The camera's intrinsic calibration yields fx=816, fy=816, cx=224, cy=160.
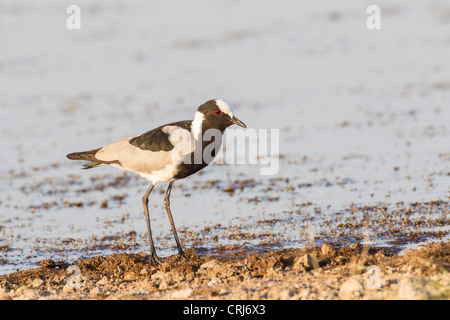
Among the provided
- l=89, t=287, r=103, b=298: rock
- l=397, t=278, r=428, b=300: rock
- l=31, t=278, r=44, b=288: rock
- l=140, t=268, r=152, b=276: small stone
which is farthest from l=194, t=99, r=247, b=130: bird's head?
l=397, t=278, r=428, b=300: rock

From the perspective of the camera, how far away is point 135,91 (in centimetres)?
1816

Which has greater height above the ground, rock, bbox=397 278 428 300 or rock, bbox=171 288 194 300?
rock, bbox=397 278 428 300

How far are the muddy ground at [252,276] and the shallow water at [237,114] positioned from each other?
674mm

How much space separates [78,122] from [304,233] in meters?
7.79

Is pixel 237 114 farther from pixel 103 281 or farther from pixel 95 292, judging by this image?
pixel 95 292

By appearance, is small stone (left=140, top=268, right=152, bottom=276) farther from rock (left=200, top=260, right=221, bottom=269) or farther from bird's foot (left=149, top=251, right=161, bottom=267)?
rock (left=200, top=260, right=221, bottom=269)

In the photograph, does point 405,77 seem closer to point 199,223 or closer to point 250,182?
point 250,182

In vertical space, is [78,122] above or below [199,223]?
above

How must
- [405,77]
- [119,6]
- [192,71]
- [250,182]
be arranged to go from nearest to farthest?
[250,182] → [405,77] → [192,71] → [119,6]

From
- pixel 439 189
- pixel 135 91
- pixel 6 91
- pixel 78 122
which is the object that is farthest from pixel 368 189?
pixel 6 91

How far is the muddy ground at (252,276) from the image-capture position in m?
6.66

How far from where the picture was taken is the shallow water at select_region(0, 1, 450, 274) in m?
9.77

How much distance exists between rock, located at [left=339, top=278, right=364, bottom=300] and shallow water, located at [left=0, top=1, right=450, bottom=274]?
80.2 inches

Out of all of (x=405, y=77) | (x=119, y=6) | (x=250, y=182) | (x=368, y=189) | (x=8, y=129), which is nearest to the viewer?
(x=368, y=189)
